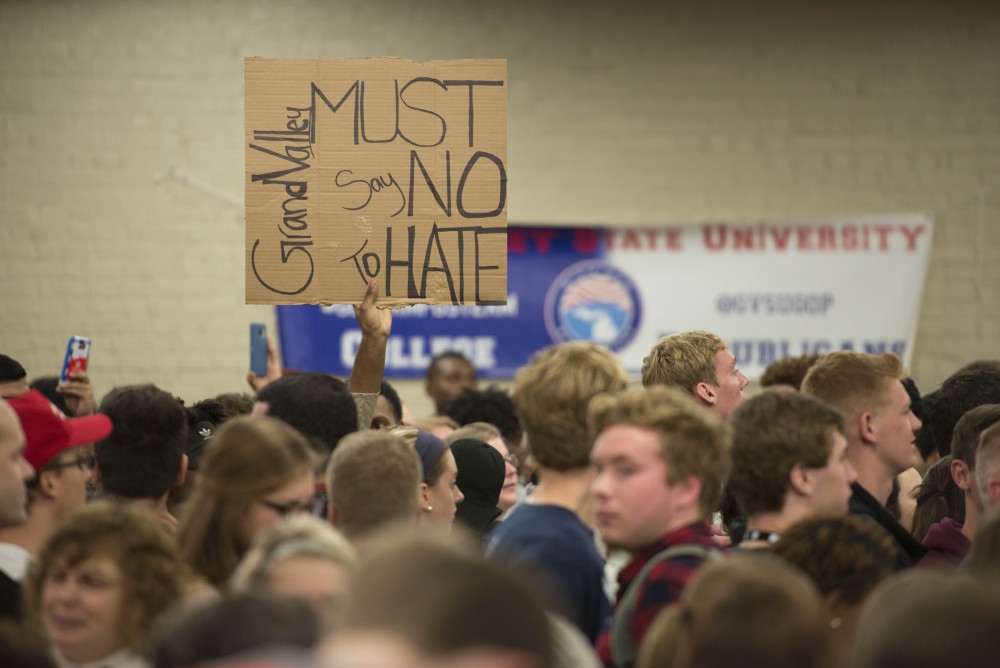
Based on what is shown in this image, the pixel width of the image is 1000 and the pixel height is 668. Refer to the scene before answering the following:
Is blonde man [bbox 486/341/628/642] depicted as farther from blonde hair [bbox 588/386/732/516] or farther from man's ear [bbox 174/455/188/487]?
man's ear [bbox 174/455/188/487]

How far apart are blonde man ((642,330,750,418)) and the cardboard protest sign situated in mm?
603

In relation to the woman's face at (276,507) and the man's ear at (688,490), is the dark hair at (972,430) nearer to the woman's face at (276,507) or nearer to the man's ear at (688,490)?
the man's ear at (688,490)

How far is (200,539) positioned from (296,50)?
6.31 m

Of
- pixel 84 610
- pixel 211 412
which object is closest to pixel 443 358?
pixel 211 412

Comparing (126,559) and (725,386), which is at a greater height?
(725,386)

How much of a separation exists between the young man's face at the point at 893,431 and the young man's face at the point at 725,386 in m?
0.48

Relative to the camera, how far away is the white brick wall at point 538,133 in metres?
8.40

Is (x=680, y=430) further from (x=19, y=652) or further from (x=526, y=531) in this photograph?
(x=19, y=652)

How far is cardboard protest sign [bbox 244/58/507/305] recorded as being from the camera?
4258mm

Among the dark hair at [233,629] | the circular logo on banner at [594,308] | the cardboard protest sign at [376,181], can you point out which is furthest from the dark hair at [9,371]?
the circular logo on banner at [594,308]

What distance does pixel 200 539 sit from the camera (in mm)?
2629

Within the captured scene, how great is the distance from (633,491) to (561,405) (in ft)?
1.07

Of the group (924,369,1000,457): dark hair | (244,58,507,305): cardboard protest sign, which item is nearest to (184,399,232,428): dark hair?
(244,58,507,305): cardboard protest sign

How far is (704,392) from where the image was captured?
13.0 feet
